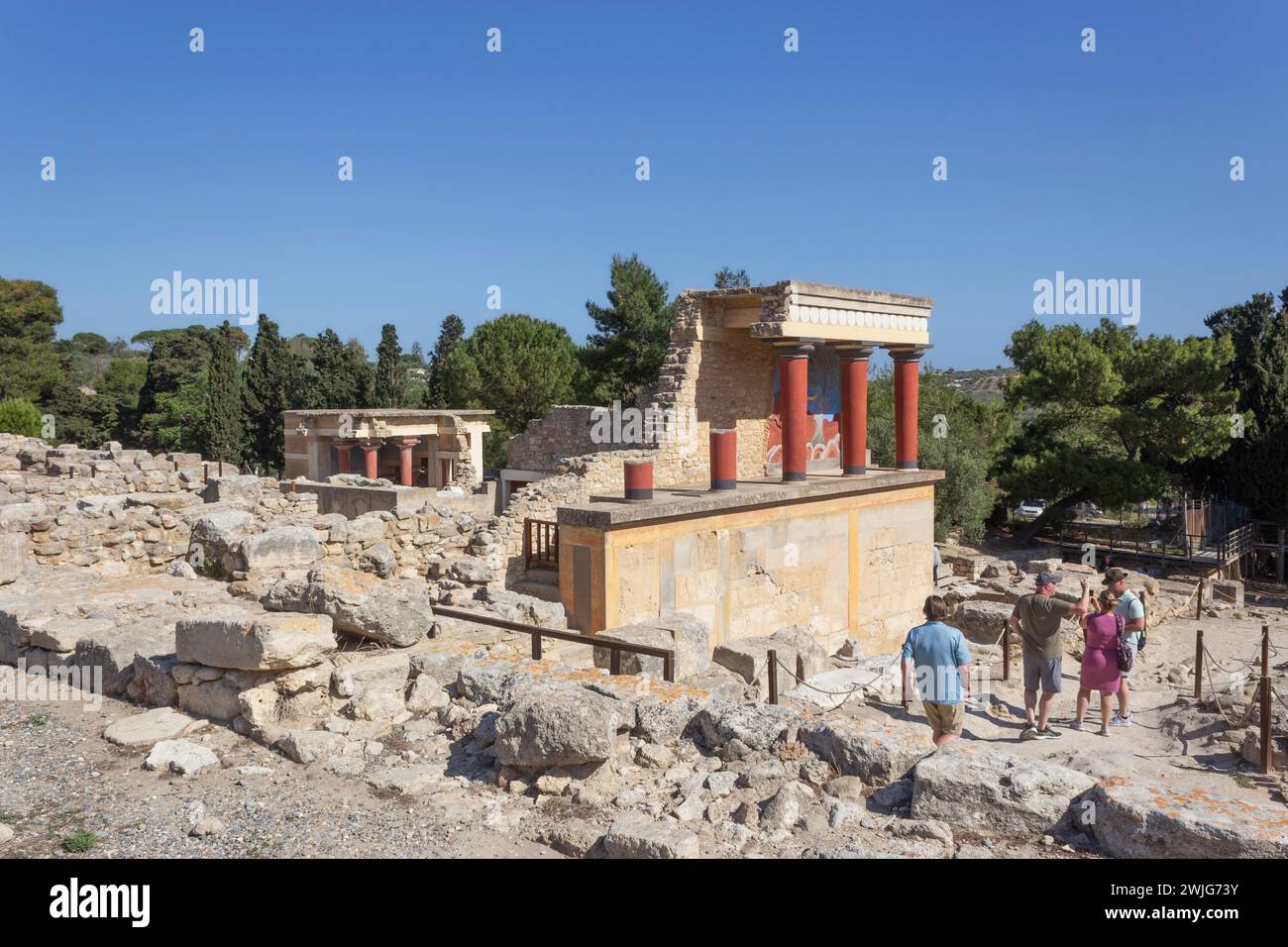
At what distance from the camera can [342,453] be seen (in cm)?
3119

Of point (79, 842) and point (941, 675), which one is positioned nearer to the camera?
point (79, 842)

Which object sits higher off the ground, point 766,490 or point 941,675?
point 766,490

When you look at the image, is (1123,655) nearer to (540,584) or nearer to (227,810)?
(540,584)

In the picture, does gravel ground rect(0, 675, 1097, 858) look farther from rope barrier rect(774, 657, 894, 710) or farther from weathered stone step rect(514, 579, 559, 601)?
weathered stone step rect(514, 579, 559, 601)

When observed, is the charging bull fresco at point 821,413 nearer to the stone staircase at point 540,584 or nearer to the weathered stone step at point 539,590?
the stone staircase at point 540,584

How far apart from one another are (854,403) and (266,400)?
97.2 feet

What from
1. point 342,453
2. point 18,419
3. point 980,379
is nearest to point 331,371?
point 342,453

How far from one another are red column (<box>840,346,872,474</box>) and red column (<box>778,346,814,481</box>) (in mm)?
1446

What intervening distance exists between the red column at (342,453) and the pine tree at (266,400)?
7279mm

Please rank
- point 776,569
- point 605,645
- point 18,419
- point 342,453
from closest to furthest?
point 605,645 → point 776,569 → point 18,419 → point 342,453

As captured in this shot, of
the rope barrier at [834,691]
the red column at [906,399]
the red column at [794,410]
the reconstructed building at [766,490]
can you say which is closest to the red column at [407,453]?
the reconstructed building at [766,490]

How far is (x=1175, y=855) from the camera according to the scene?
4.38 metres

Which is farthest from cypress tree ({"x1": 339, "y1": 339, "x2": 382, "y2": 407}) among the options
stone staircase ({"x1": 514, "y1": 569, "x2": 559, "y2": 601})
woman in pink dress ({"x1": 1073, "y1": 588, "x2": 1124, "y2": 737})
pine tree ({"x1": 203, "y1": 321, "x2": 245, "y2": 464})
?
woman in pink dress ({"x1": 1073, "y1": 588, "x2": 1124, "y2": 737})

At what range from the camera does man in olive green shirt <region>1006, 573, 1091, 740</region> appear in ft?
25.7
